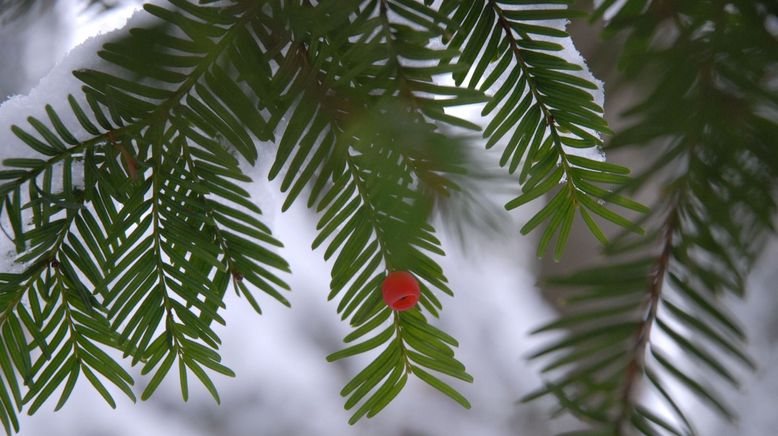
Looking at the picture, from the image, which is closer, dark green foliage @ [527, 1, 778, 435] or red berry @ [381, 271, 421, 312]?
dark green foliage @ [527, 1, 778, 435]

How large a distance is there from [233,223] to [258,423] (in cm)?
158

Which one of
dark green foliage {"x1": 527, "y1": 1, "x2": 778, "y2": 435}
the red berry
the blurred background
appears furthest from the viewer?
the blurred background

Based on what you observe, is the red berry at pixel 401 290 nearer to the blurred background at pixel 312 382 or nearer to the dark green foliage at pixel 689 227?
the dark green foliage at pixel 689 227

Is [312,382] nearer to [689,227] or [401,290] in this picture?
[401,290]

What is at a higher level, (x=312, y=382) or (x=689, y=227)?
(x=689, y=227)

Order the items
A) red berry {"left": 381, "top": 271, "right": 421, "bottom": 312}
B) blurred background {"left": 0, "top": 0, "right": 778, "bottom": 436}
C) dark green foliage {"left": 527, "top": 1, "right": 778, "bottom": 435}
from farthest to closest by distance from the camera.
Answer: blurred background {"left": 0, "top": 0, "right": 778, "bottom": 436} → red berry {"left": 381, "top": 271, "right": 421, "bottom": 312} → dark green foliage {"left": 527, "top": 1, "right": 778, "bottom": 435}

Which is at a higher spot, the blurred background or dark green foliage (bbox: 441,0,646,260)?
dark green foliage (bbox: 441,0,646,260)

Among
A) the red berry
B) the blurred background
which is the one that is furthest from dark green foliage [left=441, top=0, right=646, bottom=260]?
the blurred background

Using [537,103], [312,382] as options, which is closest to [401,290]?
[537,103]

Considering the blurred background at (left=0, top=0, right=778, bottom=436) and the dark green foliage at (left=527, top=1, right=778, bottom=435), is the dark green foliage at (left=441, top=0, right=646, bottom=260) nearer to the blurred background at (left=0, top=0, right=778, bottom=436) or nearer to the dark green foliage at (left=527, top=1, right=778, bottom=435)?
the dark green foliage at (left=527, top=1, right=778, bottom=435)

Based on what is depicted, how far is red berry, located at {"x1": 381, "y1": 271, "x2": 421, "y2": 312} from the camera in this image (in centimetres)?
24

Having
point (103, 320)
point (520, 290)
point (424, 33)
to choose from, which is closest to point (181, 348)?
point (103, 320)

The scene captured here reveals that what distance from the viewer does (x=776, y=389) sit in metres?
1.20

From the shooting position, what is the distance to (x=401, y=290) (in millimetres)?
237
